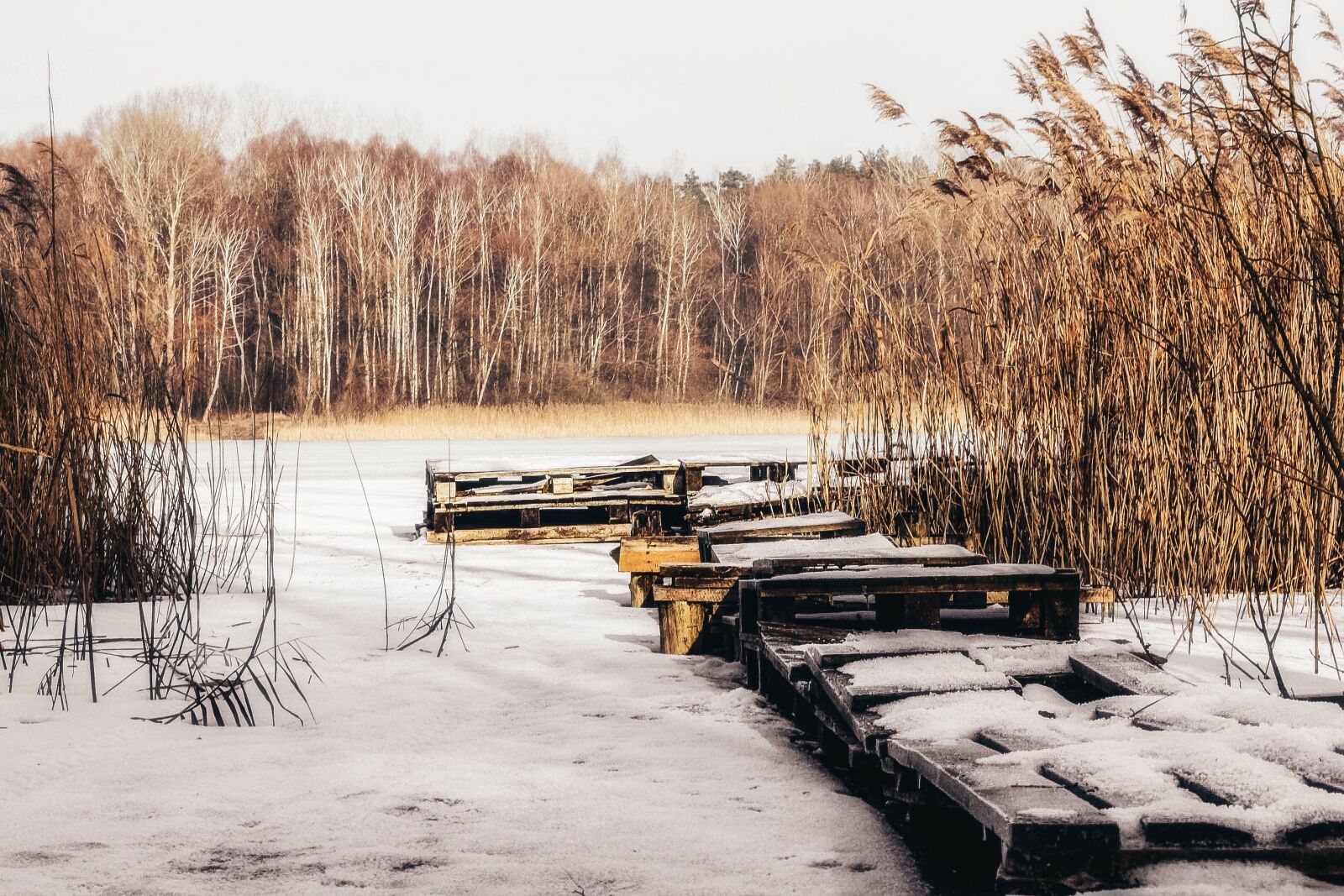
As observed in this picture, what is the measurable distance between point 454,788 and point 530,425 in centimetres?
1941

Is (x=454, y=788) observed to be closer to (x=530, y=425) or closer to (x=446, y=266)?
(x=530, y=425)

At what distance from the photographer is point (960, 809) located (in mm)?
2275

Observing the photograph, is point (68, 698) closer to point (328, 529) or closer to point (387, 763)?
point (387, 763)

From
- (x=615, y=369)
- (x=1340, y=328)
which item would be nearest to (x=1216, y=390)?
(x=1340, y=328)

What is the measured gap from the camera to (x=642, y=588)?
16.1ft

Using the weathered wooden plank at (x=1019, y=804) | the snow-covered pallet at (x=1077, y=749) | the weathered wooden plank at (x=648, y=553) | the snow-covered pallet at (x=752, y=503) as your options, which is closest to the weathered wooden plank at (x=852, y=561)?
the snow-covered pallet at (x=1077, y=749)

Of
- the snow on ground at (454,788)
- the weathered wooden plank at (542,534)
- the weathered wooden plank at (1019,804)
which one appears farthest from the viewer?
the weathered wooden plank at (542,534)

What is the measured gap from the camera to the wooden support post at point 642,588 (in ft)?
16.0

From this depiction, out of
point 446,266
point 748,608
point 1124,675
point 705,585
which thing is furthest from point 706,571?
point 446,266

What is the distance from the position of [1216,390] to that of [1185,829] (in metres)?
2.68

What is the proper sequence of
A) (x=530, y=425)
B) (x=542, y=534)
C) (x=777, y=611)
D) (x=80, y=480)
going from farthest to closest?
(x=530, y=425)
(x=542, y=534)
(x=80, y=480)
(x=777, y=611)

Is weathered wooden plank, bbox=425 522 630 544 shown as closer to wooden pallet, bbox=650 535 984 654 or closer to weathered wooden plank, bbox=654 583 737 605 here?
wooden pallet, bbox=650 535 984 654

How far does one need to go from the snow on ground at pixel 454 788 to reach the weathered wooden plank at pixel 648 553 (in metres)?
0.61

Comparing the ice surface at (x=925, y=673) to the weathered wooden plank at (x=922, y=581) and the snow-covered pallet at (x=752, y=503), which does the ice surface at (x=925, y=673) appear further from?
the snow-covered pallet at (x=752, y=503)
